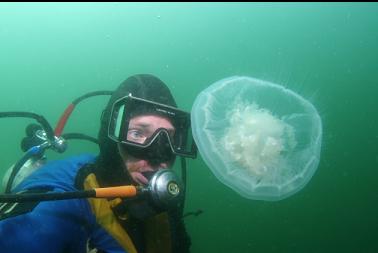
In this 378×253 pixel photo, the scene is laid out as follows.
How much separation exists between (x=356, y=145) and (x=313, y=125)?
3202 centimetres

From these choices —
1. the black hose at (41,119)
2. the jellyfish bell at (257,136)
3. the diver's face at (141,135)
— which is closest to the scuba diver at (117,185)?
the diver's face at (141,135)

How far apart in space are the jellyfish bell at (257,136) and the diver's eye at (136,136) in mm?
448

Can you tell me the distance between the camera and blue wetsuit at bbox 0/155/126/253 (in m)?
1.88

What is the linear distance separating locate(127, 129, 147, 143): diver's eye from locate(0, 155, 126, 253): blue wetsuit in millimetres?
482

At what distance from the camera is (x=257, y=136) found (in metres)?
3.20

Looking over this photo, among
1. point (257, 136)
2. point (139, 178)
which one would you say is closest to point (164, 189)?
point (139, 178)

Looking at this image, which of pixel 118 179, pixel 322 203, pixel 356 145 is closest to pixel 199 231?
pixel 322 203

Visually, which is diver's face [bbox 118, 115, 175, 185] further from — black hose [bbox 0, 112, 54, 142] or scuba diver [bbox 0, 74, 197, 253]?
black hose [bbox 0, 112, 54, 142]

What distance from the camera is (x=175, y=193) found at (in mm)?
2475

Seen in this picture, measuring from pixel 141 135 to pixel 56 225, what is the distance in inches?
44.7

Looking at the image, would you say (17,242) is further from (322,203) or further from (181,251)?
(322,203)

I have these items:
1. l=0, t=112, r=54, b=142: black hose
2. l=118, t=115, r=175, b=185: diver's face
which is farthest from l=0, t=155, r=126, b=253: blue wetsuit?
l=0, t=112, r=54, b=142: black hose

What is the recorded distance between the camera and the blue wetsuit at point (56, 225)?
1.88 meters

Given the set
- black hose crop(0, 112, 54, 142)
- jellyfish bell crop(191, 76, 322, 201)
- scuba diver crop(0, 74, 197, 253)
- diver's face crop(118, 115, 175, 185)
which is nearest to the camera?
scuba diver crop(0, 74, 197, 253)
